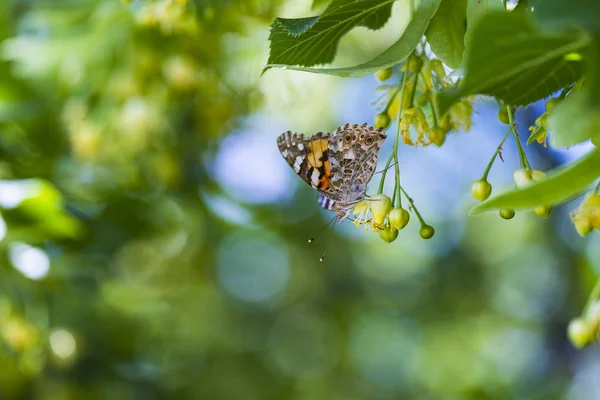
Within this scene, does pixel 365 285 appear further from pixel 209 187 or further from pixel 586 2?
pixel 586 2

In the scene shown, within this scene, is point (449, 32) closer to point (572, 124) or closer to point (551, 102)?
point (551, 102)

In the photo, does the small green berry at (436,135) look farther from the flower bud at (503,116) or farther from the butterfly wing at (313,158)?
the butterfly wing at (313,158)

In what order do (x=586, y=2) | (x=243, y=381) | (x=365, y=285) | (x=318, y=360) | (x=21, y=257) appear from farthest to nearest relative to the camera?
1. (x=318, y=360)
2. (x=365, y=285)
3. (x=243, y=381)
4. (x=21, y=257)
5. (x=586, y=2)

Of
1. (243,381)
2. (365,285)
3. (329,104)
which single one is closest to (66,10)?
(329,104)

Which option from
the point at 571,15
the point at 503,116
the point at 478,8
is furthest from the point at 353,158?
the point at 571,15

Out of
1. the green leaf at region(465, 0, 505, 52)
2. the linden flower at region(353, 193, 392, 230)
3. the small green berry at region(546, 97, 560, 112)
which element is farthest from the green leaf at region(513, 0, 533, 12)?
the linden flower at region(353, 193, 392, 230)

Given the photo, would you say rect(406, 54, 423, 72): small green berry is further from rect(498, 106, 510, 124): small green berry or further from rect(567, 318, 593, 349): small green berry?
rect(567, 318, 593, 349): small green berry
